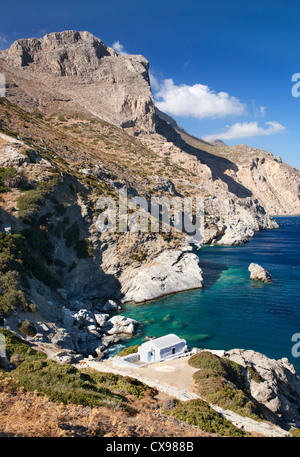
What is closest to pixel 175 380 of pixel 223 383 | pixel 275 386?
pixel 223 383

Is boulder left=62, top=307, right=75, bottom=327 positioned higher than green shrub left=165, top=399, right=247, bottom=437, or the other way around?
green shrub left=165, top=399, right=247, bottom=437

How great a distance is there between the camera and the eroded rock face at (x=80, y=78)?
107 m

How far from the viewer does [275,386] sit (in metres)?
21.2

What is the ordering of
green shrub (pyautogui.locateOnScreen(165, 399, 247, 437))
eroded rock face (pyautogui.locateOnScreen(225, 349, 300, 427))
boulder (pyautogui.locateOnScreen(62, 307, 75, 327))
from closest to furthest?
1. green shrub (pyautogui.locateOnScreen(165, 399, 247, 437))
2. eroded rock face (pyautogui.locateOnScreen(225, 349, 300, 427))
3. boulder (pyautogui.locateOnScreen(62, 307, 75, 327))

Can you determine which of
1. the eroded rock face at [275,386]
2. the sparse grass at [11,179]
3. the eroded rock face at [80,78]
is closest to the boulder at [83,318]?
the eroded rock face at [275,386]

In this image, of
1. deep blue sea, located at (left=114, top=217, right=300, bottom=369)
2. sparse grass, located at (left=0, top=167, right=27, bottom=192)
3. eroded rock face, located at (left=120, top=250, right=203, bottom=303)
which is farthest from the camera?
eroded rock face, located at (left=120, top=250, right=203, bottom=303)

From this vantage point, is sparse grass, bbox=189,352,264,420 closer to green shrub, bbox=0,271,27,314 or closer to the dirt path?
the dirt path

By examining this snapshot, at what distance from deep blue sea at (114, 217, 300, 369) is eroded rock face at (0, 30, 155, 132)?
83.4m

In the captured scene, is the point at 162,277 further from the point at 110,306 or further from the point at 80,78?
the point at 80,78

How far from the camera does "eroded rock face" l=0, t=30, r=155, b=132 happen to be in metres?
107

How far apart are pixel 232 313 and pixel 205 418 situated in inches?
940

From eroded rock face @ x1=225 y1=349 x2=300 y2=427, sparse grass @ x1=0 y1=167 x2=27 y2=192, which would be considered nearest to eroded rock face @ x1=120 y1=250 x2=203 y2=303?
eroded rock face @ x1=225 y1=349 x2=300 y2=427
